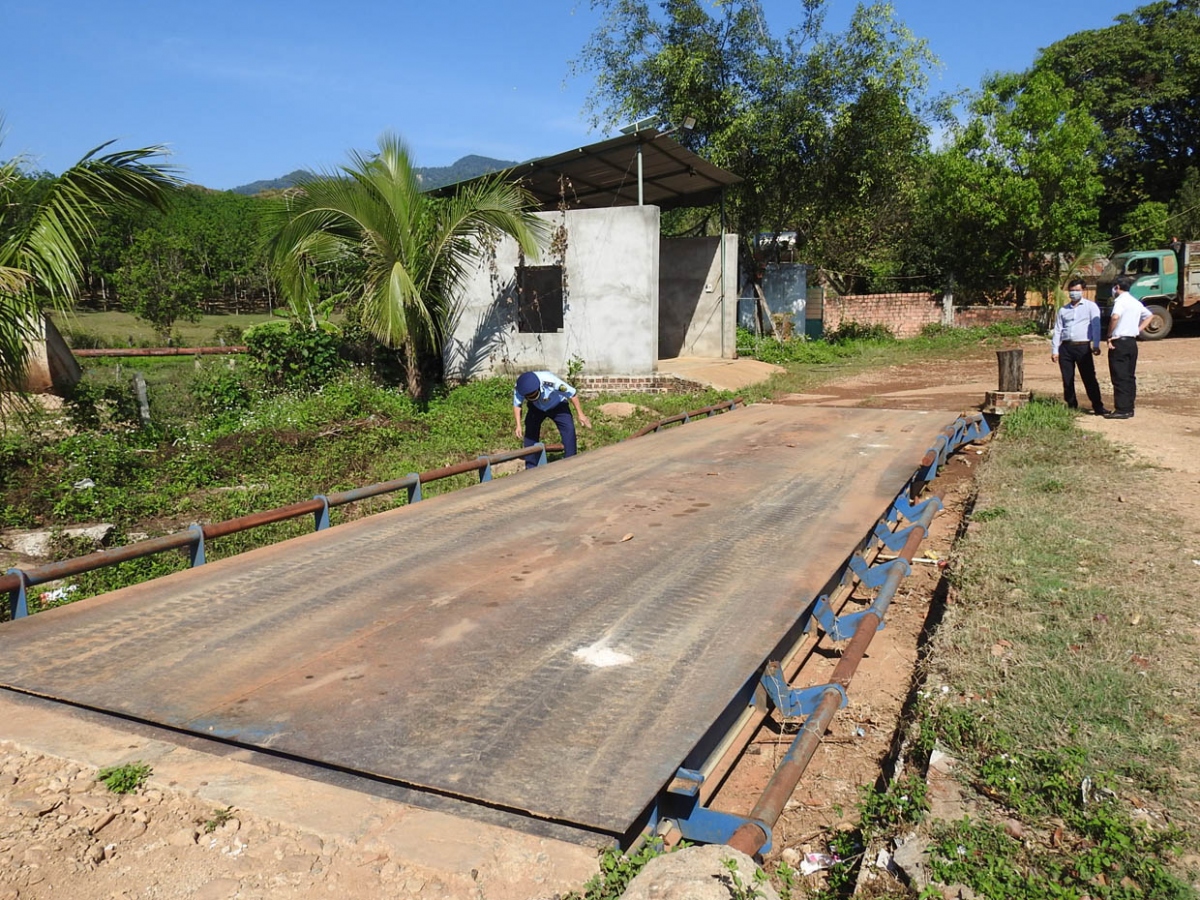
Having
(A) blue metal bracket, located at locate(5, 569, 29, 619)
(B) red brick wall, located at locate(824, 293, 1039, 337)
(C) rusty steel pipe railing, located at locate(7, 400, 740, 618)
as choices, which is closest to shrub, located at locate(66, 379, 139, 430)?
(C) rusty steel pipe railing, located at locate(7, 400, 740, 618)

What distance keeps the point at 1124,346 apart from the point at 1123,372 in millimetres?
310

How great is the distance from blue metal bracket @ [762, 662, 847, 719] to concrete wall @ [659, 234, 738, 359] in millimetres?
14144

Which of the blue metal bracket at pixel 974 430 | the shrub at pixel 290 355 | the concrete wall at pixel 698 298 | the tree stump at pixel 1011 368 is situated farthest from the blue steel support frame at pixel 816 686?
the concrete wall at pixel 698 298

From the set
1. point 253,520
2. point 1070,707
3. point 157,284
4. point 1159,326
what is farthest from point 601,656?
point 157,284

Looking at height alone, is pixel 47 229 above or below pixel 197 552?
above

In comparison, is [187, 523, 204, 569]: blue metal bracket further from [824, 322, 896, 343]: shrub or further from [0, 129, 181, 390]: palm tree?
[824, 322, 896, 343]: shrub

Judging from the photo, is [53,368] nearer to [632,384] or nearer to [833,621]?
[632,384]

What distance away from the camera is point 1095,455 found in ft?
23.3

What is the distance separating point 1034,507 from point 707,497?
232cm

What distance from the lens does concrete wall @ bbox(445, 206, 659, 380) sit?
1251 centimetres

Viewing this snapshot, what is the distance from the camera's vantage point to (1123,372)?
8.67m

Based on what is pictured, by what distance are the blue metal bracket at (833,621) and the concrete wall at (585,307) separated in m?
9.66

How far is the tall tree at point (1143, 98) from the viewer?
29156 millimetres

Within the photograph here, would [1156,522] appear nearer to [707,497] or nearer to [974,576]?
[974,576]
